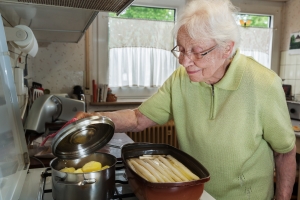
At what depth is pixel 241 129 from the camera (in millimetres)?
971

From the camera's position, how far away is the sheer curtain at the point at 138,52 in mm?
2551

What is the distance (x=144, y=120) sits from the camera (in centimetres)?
122

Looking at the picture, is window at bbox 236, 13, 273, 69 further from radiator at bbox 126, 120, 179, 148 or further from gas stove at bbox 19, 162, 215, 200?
gas stove at bbox 19, 162, 215, 200

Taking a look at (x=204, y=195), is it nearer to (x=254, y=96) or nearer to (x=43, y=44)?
(x=254, y=96)

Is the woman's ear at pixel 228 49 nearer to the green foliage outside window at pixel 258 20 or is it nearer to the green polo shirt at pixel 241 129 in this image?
the green polo shirt at pixel 241 129

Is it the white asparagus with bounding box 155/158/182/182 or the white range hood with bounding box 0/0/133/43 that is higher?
the white range hood with bounding box 0/0/133/43

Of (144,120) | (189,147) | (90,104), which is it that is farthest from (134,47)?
(189,147)

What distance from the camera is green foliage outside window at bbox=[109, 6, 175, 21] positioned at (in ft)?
8.50

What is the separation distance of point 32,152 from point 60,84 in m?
1.34

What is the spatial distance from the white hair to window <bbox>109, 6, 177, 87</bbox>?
1577 mm

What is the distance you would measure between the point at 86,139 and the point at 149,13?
2106mm

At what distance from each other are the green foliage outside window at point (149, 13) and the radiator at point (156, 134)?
1.06 m

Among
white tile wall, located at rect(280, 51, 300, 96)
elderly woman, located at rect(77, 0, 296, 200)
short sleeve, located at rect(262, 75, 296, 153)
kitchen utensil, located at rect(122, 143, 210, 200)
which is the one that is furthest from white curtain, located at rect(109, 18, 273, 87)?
kitchen utensil, located at rect(122, 143, 210, 200)

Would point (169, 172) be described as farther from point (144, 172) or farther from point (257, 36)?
point (257, 36)
